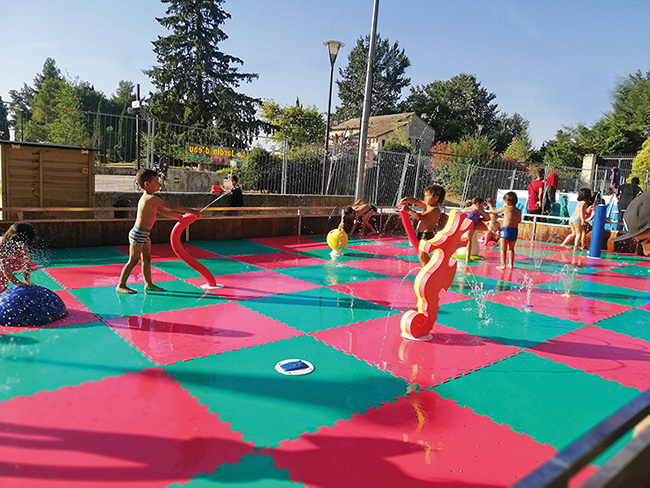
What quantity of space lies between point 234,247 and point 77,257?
372 centimetres

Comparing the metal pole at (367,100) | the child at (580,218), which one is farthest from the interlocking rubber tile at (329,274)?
the child at (580,218)

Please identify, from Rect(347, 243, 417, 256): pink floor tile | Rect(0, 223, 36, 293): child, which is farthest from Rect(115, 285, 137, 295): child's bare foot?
Rect(347, 243, 417, 256): pink floor tile

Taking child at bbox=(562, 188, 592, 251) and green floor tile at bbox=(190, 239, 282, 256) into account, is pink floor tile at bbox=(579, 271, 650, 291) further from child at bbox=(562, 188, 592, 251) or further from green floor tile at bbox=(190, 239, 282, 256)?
green floor tile at bbox=(190, 239, 282, 256)

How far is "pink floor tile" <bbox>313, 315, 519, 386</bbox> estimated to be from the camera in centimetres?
504

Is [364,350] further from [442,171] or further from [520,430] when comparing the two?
[442,171]

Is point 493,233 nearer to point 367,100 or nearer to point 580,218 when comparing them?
point 580,218

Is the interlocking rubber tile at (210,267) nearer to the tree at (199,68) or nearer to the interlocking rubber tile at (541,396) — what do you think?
the interlocking rubber tile at (541,396)

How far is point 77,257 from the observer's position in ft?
32.2

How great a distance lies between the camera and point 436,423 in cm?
395

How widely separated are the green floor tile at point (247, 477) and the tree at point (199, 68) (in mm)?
36247

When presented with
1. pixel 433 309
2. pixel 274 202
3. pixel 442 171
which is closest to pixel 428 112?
pixel 442 171

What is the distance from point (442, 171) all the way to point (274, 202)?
1030 centimetres

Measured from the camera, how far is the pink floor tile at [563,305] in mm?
7492

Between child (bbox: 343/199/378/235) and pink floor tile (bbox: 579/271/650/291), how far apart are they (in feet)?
19.8
